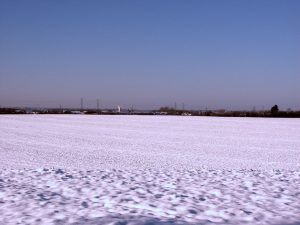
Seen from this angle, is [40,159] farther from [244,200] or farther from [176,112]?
[176,112]

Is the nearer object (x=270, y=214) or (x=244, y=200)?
(x=270, y=214)

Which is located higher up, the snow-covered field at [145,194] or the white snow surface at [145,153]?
the snow-covered field at [145,194]

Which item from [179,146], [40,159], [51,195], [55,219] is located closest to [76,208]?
[55,219]

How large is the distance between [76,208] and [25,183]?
2.85 meters

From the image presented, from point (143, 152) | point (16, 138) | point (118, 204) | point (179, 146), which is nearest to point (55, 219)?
point (118, 204)

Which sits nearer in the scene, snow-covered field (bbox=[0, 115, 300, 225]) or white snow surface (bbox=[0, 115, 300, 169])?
snow-covered field (bbox=[0, 115, 300, 225])

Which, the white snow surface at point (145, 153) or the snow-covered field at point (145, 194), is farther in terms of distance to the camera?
the white snow surface at point (145, 153)

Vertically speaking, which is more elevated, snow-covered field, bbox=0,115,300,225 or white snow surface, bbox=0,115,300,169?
snow-covered field, bbox=0,115,300,225

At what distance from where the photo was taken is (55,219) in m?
6.21

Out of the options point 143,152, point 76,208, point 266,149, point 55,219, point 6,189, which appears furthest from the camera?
point 266,149

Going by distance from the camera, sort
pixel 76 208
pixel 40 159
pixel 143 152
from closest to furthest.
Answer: pixel 76 208 < pixel 40 159 < pixel 143 152

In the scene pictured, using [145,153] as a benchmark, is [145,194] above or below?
above

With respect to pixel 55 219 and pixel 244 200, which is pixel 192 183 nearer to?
pixel 244 200

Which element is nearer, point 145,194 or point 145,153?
point 145,194
